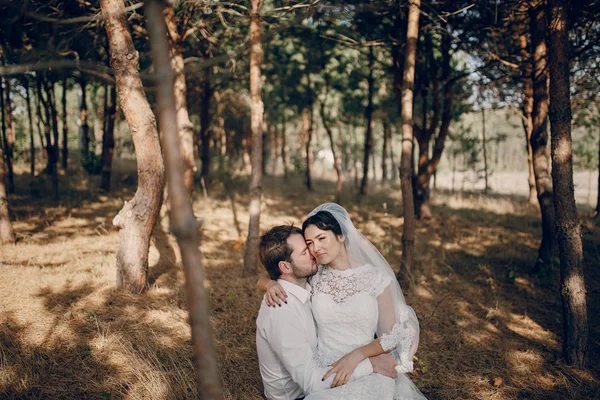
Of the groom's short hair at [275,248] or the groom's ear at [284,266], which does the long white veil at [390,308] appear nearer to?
the groom's short hair at [275,248]

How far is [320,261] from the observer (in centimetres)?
311

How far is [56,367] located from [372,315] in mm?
3106

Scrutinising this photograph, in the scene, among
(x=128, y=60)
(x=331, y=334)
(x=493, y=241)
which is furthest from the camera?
(x=493, y=241)

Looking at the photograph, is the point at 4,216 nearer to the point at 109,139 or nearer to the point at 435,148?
the point at 109,139

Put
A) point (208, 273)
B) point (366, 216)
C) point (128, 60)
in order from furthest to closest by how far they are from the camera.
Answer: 1. point (366, 216)
2. point (208, 273)
3. point (128, 60)

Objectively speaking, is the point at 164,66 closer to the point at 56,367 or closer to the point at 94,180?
the point at 56,367

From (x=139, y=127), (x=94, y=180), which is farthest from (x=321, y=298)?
(x=94, y=180)

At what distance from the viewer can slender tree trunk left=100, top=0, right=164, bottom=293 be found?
5.03 meters

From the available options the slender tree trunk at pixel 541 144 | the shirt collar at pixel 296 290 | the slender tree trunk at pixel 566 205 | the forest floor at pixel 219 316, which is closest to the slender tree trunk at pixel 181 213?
the shirt collar at pixel 296 290

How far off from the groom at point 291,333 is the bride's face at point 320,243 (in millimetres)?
54

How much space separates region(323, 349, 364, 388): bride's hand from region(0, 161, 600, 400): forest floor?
1.27 meters

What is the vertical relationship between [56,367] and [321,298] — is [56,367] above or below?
below

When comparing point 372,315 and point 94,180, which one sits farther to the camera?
point 94,180

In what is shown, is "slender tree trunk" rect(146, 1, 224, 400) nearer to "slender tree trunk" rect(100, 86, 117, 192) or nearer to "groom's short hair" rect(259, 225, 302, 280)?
"groom's short hair" rect(259, 225, 302, 280)
